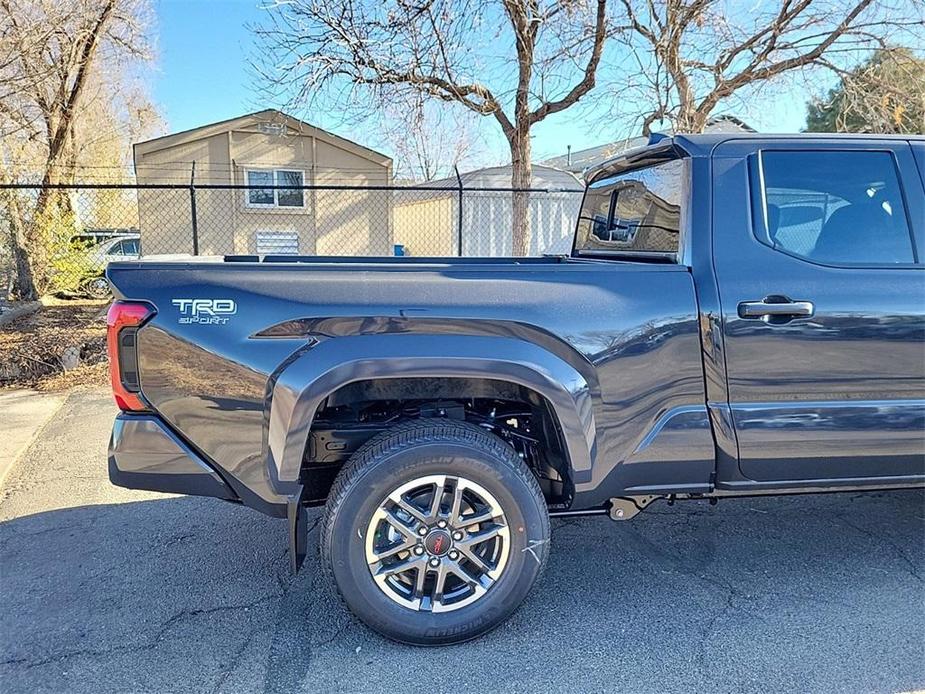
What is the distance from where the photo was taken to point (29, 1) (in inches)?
387

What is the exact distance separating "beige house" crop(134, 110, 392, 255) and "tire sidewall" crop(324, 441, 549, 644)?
14.1 m

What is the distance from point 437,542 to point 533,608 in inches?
25.3

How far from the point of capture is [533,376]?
2479 mm

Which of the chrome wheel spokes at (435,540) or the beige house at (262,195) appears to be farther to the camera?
the beige house at (262,195)

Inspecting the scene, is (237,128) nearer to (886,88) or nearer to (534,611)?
(886,88)

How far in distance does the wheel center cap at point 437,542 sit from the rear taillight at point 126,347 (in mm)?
1208

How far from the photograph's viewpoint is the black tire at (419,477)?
→ 2492 millimetres

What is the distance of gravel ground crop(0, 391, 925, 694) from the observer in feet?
7.98

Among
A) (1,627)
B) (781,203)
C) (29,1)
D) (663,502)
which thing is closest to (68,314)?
(29,1)

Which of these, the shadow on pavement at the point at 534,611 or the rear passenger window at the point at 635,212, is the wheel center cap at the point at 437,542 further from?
the rear passenger window at the point at 635,212

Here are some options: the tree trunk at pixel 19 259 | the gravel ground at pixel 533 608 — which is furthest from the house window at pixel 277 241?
the gravel ground at pixel 533 608

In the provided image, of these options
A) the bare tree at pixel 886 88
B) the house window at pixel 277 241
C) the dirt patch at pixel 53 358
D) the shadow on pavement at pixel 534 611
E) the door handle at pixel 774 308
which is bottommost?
the shadow on pavement at pixel 534 611

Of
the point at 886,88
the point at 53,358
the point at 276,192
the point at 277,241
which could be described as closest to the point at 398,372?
the point at 53,358

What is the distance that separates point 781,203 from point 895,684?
193 centimetres
